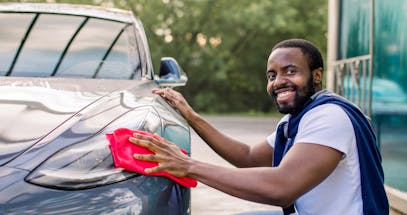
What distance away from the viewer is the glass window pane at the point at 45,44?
322 centimetres

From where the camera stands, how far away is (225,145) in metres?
3.16

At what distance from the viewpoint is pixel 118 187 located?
1.91 m

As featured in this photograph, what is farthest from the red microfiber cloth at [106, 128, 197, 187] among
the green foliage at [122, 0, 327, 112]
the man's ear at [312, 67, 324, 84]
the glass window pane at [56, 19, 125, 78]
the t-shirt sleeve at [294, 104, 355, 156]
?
the green foliage at [122, 0, 327, 112]

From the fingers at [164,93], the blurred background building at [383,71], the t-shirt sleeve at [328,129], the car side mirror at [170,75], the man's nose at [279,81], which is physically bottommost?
the blurred background building at [383,71]

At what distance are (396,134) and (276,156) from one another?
9.55ft

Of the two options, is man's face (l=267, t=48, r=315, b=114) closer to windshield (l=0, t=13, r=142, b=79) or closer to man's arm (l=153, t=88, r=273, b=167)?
man's arm (l=153, t=88, r=273, b=167)

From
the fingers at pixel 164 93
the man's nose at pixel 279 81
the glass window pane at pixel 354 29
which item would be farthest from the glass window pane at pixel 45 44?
the glass window pane at pixel 354 29

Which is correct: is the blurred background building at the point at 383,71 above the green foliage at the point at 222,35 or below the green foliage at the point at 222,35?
above

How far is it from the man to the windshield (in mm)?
1137

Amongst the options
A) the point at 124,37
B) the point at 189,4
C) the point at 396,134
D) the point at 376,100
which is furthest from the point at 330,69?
the point at 189,4

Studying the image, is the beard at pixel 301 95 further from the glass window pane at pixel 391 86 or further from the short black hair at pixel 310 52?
the glass window pane at pixel 391 86

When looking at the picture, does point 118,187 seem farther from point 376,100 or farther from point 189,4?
point 189,4

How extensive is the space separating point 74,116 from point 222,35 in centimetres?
2471

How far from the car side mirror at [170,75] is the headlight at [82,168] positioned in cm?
157
